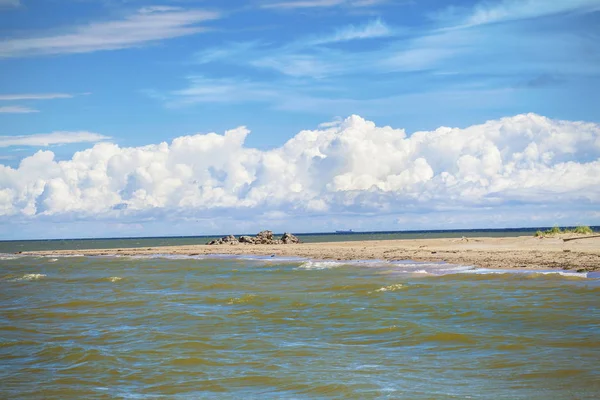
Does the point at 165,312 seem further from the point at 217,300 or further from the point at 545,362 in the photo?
the point at 545,362

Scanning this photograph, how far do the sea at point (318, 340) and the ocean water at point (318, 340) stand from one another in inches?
2.1

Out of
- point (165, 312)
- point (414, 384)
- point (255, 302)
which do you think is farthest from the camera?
point (255, 302)

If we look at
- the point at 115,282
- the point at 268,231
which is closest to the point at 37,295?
the point at 115,282

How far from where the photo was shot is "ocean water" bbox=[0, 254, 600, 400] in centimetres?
1348

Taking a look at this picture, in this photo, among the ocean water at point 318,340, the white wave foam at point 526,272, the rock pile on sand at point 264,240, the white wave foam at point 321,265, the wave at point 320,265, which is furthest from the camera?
the rock pile on sand at point 264,240

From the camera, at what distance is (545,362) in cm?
1459

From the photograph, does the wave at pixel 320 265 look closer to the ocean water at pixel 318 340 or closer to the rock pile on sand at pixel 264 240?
the ocean water at pixel 318 340

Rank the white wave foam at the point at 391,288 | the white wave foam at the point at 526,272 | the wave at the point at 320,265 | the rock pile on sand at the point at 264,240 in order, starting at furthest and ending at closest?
the rock pile on sand at the point at 264,240
the wave at the point at 320,265
the white wave foam at the point at 526,272
the white wave foam at the point at 391,288

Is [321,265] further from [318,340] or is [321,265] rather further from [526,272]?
[318,340]

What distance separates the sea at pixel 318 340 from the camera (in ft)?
44.2

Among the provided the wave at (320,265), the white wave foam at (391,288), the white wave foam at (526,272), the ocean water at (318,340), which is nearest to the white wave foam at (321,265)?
the wave at (320,265)

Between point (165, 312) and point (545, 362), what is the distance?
1537 centimetres

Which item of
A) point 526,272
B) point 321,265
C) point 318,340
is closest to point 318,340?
point 318,340

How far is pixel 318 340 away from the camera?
18.5 m
